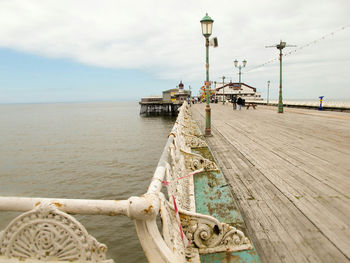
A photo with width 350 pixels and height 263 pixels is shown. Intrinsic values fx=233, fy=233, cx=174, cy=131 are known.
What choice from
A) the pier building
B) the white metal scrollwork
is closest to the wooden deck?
the white metal scrollwork

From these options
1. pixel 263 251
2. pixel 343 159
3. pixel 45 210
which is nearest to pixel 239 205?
pixel 263 251

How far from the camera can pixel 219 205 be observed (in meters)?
3.45

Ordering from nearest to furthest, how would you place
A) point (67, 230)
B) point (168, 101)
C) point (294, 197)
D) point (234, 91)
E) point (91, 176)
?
point (67, 230) < point (294, 197) < point (91, 176) < point (168, 101) < point (234, 91)

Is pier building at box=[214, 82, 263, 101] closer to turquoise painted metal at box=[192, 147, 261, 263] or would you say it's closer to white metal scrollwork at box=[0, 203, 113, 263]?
turquoise painted metal at box=[192, 147, 261, 263]

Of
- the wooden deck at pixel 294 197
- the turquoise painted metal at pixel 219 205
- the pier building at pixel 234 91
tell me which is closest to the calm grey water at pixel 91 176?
the turquoise painted metal at pixel 219 205

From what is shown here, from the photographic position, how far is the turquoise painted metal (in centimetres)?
241

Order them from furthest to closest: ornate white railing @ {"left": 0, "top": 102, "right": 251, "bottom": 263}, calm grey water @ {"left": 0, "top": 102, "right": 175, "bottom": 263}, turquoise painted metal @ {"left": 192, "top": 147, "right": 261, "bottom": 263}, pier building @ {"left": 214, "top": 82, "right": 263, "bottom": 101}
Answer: pier building @ {"left": 214, "top": 82, "right": 263, "bottom": 101} → calm grey water @ {"left": 0, "top": 102, "right": 175, "bottom": 263} → turquoise painted metal @ {"left": 192, "top": 147, "right": 261, "bottom": 263} → ornate white railing @ {"left": 0, "top": 102, "right": 251, "bottom": 263}

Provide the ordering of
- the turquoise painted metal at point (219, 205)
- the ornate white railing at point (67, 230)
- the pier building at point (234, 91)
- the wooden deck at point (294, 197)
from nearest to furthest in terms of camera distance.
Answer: the ornate white railing at point (67, 230)
the turquoise painted metal at point (219, 205)
the wooden deck at point (294, 197)
the pier building at point (234, 91)

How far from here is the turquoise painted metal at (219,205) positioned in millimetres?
2414

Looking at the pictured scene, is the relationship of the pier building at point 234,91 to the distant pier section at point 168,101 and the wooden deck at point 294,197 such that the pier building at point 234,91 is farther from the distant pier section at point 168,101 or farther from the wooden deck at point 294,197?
the wooden deck at point 294,197

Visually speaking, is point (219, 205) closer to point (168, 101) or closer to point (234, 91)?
point (168, 101)

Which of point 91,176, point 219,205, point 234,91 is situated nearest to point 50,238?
point 219,205

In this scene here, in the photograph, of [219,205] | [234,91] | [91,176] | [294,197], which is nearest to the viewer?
[219,205]

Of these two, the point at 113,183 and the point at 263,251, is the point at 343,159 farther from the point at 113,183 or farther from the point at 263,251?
the point at 113,183
